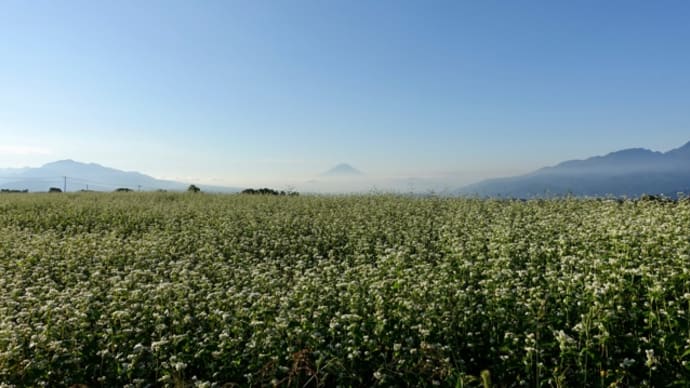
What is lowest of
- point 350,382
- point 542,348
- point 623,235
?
point 350,382

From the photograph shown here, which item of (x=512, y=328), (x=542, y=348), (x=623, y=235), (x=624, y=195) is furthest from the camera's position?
(x=624, y=195)

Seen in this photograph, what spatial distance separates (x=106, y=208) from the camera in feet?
49.0

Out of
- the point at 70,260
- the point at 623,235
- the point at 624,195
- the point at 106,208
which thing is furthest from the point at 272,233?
the point at 624,195

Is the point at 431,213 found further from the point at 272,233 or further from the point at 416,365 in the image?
the point at 416,365

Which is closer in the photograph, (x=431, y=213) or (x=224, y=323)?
(x=224, y=323)

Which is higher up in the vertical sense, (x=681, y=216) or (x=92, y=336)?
(x=681, y=216)

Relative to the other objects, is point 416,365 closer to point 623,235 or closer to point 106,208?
point 623,235

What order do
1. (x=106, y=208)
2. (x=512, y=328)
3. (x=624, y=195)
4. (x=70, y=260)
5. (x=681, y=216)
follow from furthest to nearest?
Result: 1. (x=106, y=208)
2. (x=624, y=195)
3. (x=681, y=216)
4. (x=70, y=260)
5. (x=512, y=328)

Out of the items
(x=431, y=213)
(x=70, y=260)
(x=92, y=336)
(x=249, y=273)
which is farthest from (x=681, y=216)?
(x=70, y=260)

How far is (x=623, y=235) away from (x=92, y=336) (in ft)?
25.2

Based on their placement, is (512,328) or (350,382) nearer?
(350,382)

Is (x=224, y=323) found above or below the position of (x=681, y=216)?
below

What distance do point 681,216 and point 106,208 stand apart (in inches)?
685

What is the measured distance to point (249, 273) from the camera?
21.6 ft
